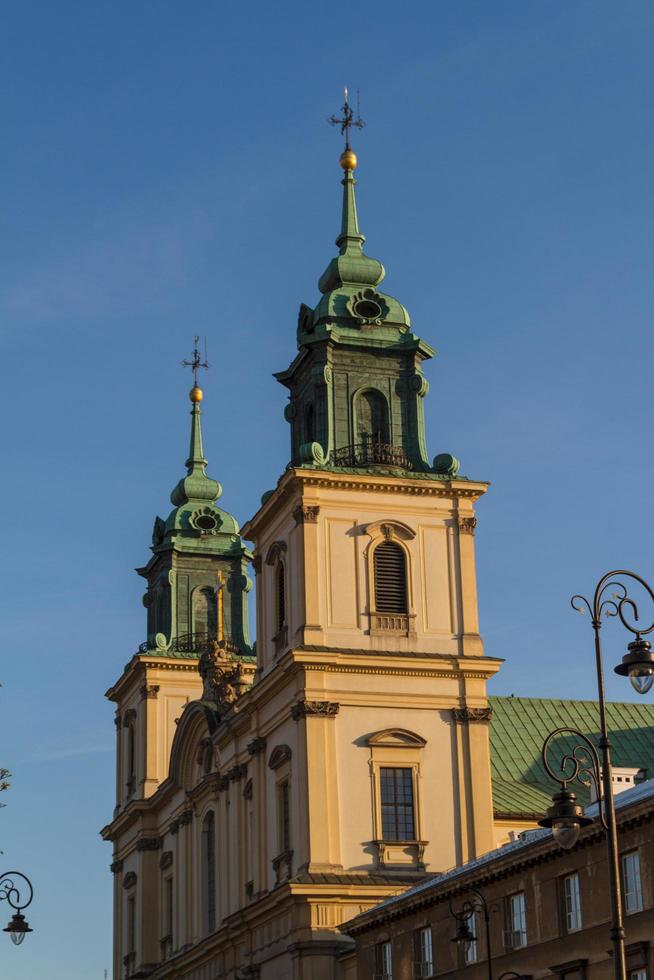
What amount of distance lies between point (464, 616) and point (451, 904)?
14365 mm

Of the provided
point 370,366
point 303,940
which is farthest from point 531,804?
point 370,366

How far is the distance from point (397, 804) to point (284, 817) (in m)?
3.74

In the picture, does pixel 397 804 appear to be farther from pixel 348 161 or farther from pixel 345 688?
pixel 348 161

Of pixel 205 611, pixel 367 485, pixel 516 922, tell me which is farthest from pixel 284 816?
pixel 205 611

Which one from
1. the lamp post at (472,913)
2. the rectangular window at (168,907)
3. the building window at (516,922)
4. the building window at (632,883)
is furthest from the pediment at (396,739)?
the rectangular window at (168,907)

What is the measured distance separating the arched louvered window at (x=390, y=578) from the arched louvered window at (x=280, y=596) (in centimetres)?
337

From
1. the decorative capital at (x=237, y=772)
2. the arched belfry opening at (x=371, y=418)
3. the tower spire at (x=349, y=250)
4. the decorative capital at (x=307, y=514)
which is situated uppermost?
the tower spire at (x=349, y=250)

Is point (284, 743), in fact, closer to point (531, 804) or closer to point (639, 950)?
point (531, 804)

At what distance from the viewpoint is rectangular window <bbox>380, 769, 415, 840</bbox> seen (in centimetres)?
5097

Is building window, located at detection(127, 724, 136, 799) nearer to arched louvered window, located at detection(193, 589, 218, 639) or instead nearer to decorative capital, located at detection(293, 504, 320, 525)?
arched louvered window, located at detection(193, 589, 218, 639)

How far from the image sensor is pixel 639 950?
109ft

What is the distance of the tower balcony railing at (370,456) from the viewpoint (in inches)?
2168

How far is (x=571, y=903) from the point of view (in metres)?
36.0

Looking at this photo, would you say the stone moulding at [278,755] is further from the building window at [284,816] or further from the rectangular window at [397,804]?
the rectangular window at [397,804]
